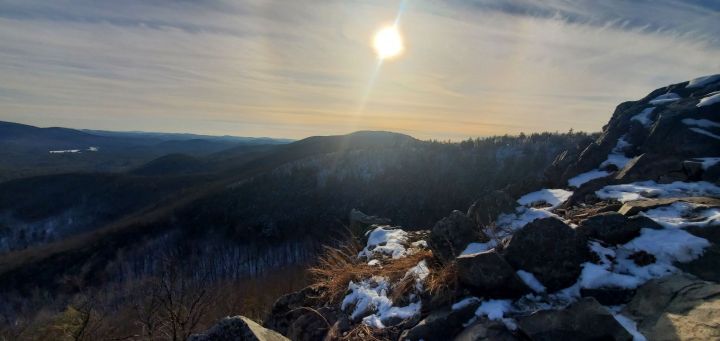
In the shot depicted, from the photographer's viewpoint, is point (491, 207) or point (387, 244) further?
point (387, 244)

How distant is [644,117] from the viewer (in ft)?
38.7

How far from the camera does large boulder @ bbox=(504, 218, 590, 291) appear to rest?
606 centimetres

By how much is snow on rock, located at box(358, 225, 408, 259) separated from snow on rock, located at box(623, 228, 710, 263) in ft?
14.5

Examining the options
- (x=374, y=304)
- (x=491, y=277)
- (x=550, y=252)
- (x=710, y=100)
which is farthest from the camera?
(x=710, y=100)

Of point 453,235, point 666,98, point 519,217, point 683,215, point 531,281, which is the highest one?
point 666,98

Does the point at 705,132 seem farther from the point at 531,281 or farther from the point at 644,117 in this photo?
the point at 531,281

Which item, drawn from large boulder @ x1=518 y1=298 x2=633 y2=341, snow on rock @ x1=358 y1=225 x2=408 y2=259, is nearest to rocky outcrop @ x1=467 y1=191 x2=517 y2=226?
snow on rock @ x1=358 y1=225 x2=408 y2=259

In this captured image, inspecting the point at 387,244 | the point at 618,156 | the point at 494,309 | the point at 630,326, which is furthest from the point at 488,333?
the point at 618,156

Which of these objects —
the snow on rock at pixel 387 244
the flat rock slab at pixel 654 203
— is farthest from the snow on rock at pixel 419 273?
the flat rock slab at pixel 654 203

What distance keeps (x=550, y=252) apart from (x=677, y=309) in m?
1.62

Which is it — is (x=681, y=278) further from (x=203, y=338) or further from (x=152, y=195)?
(x=152, y=195)

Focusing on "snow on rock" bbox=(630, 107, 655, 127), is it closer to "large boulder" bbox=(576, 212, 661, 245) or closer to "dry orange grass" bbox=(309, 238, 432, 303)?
"large boulder" bbox=(576, 212, 661, 245)

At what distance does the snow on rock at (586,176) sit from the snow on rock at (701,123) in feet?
6.71

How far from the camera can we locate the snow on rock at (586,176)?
34.5ft
